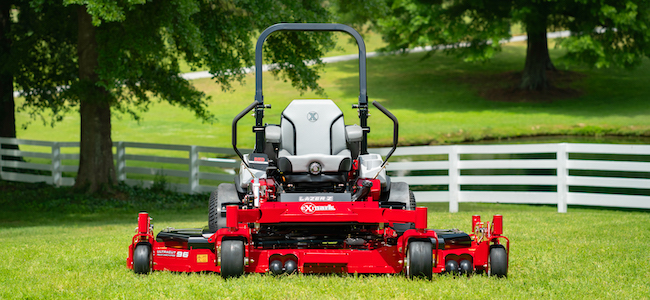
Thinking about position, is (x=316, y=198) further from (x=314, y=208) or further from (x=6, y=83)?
(x=6, y=83)

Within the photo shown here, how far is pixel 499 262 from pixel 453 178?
6.54 meters

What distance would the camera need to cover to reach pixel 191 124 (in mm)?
32781

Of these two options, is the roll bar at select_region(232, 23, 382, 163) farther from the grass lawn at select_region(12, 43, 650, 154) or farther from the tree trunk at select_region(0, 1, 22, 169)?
the grass lawn at select_region(12, 43, 650, 154)

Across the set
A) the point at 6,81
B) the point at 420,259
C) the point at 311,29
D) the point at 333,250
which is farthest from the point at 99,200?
the point at 420,259

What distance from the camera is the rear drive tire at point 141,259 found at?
5555 mm

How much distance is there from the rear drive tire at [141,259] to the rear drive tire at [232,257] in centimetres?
74

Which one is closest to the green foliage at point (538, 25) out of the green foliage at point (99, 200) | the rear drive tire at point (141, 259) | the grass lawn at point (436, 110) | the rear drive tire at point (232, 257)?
the grass lawn at point (436, 110)

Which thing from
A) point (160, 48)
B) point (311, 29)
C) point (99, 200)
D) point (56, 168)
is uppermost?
point (160, 48)

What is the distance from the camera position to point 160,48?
1225 cm

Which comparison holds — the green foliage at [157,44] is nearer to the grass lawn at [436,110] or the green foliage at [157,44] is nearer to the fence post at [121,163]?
the fence post at [121,163]

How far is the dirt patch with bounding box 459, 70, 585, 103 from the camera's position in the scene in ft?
116

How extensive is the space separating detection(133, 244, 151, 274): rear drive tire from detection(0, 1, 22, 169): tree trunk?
1167cm

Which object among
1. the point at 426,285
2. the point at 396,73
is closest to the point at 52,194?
the point at 426,285

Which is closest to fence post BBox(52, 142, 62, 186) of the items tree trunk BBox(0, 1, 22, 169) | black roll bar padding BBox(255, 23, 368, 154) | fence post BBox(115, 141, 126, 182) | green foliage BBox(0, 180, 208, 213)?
green foliage BBox(0, 180, 208, 213)
